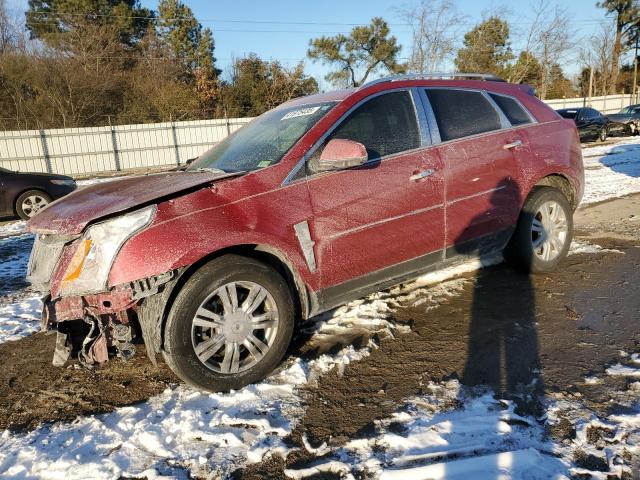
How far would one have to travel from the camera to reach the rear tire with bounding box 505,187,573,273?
14.4 ft

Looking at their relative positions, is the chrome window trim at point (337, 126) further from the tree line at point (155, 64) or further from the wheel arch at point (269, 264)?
the tree line at point (155, 64)

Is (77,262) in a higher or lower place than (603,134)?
lower

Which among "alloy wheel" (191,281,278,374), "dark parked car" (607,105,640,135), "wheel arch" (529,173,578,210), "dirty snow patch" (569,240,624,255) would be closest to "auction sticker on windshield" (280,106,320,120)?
"alloy wheel" (191,281,278,374)

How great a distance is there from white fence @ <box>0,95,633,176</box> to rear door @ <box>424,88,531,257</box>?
17.8 m

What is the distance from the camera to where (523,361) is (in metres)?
3.08

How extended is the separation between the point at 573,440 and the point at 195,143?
74.1 feet

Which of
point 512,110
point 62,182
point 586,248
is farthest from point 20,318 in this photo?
point 62,182

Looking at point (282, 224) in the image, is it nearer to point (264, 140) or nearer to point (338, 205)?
point (338, 205)

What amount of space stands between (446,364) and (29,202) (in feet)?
30.8

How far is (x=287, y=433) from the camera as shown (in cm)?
251

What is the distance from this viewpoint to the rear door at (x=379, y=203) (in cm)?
320

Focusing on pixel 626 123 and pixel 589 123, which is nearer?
pixel 589 123

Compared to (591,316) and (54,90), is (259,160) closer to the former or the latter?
(591,316)

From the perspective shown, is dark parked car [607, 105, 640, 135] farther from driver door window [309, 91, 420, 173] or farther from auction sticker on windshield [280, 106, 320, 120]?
auction sticker on windshield [280, 106, 320, 120]
